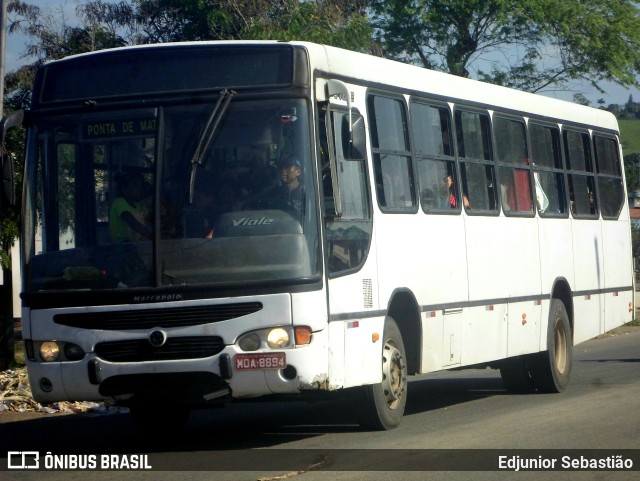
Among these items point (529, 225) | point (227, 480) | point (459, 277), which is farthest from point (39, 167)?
point (529, 225)

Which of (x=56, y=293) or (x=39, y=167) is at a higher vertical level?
(x=39, y=167)

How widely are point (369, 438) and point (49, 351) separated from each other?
102 inches

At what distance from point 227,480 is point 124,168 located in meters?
2.62

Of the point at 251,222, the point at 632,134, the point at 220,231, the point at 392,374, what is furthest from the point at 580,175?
the point at 632,134

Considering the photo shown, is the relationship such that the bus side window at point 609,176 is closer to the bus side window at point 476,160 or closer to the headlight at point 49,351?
the bus side window at point 476,160

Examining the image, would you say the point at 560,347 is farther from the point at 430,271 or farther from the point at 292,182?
the point at 292,182

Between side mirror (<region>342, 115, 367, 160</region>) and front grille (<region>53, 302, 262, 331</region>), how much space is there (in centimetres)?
136

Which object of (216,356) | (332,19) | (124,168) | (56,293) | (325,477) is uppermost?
(332,19)

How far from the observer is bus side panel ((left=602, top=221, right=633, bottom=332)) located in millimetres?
15453

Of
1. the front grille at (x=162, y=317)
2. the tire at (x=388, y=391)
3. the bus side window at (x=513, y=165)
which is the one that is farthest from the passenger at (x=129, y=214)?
the bus side window at (x=513, y=165)

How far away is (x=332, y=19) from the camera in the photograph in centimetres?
2731

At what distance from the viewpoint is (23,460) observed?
9.21 m

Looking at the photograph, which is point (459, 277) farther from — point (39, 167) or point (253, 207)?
point (39, 167)

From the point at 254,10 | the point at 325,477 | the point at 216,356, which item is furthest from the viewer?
the point at 254,10
